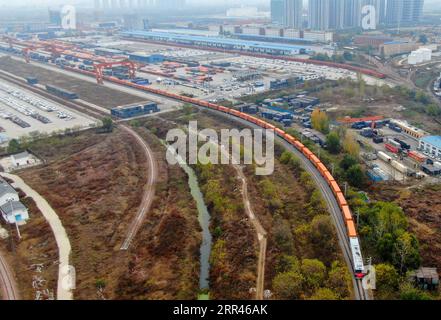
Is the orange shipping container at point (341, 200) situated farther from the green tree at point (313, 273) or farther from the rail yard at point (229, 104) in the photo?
the green tree at point (313, 273)

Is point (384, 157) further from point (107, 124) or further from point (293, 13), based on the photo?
point (293, 13)

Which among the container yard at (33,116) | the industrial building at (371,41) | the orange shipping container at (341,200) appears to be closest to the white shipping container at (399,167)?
the orange shipping container at (341,200)

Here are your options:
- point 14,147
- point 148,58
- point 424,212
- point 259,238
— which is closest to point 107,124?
point 14,147

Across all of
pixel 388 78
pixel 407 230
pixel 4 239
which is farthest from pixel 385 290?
pixel 388 78

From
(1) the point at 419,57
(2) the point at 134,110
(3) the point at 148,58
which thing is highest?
(3) the point at 148,58

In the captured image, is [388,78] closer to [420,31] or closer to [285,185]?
[285,185]

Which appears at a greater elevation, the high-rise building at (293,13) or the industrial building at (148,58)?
the high-rise building at (293,13)

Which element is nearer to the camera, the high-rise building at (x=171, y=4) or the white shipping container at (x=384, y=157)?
the white shipping container at (x=384, y=157)
